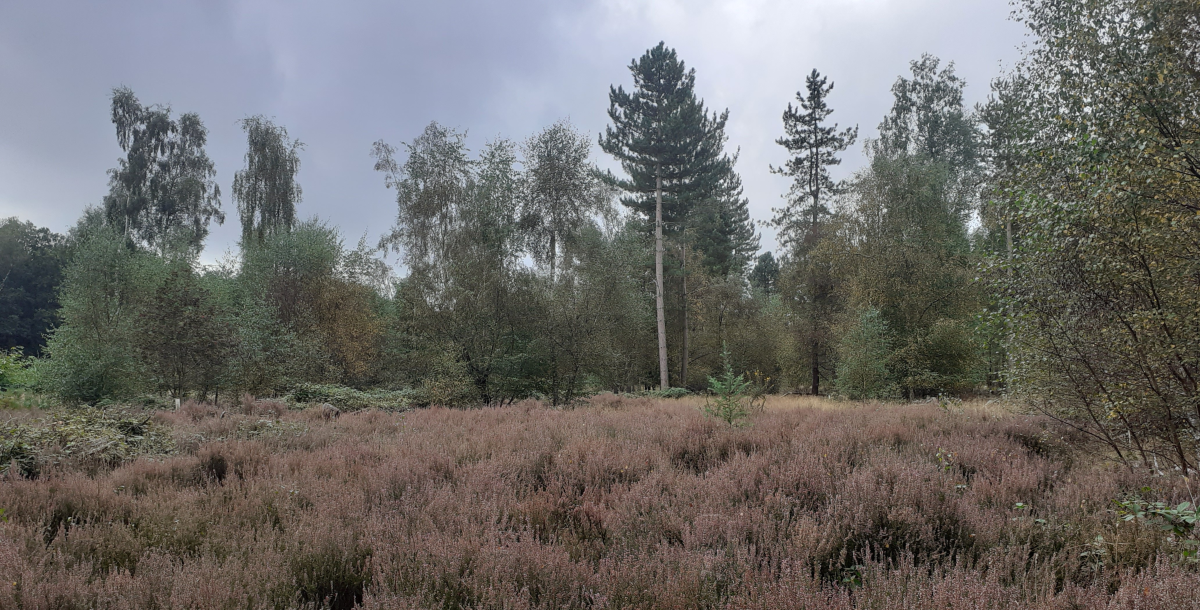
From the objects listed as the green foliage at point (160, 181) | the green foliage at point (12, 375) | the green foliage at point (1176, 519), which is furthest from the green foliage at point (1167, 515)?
the green foliage at point (160, 181)

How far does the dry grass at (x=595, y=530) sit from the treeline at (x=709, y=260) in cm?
176

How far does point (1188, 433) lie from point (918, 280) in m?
15.6

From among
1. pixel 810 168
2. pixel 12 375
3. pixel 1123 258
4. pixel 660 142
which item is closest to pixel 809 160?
pixel 810 168

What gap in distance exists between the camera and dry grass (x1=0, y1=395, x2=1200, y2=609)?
2539 millimetres

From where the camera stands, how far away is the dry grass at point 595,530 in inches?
100.0

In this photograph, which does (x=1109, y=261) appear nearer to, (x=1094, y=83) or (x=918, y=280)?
(x=1094, y=83)

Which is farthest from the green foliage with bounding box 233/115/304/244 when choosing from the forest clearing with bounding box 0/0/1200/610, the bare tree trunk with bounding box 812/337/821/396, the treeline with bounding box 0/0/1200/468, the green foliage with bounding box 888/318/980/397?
→ the green foliage with bounding box 888/318/980/397

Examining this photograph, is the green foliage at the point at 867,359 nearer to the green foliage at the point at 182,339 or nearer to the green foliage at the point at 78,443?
the green foliage at the point at 78,443

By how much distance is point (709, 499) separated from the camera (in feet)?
12.7

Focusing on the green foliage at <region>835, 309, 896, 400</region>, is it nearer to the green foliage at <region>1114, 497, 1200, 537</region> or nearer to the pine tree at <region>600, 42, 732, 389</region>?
the pine tree at <region>600, 42, 732, 389</region>

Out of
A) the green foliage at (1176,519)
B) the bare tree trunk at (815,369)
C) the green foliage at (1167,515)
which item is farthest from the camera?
the bare tree trunk at (815,369)

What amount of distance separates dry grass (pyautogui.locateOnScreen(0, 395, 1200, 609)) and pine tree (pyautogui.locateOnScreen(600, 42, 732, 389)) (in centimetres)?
1788

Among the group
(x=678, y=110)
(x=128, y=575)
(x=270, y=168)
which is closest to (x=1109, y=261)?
(x=128, y=575)

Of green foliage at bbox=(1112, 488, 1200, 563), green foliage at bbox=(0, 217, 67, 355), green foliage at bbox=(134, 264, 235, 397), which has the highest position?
green foliage at bbox=(0, 217, 67, 355)
